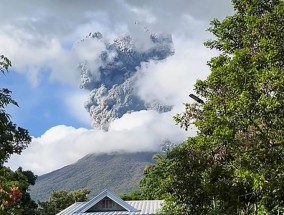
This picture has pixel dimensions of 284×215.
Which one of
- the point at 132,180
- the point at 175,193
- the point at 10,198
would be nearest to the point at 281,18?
the point at 175,193

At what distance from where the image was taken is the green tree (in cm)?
6125

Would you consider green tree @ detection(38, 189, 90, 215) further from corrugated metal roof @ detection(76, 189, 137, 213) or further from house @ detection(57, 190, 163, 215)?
corrugated metal roof @ detection(76, 189, 137, 213)

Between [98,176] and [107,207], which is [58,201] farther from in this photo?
[98,176]

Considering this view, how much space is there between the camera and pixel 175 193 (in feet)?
58.4

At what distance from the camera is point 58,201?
6506cm

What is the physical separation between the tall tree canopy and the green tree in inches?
1818

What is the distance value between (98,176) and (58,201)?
7483cm

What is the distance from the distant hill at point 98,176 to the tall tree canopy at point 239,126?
9640cm

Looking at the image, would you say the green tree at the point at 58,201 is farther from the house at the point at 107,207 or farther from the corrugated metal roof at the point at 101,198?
the corrugated metal roof at the point at 101,198

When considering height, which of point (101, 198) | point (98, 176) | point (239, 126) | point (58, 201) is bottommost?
point (239, 126)

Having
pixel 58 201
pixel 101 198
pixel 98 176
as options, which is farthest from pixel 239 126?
pixel 98 176

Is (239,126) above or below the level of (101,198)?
below

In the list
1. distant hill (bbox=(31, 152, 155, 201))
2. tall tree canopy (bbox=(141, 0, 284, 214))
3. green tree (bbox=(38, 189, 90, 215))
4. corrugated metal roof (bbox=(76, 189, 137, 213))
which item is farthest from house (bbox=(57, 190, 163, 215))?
distant hill (bbox=(31, 152, 155, 201))

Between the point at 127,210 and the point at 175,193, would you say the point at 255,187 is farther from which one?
the point at 127,210
